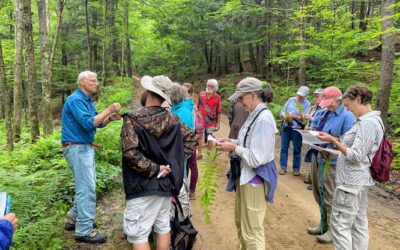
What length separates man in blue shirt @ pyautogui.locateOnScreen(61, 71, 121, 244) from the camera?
13.6ft

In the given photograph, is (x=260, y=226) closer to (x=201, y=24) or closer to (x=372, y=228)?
(x=372, y=228)

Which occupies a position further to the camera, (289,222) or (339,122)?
(289,222)

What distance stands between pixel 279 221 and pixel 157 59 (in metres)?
31.1

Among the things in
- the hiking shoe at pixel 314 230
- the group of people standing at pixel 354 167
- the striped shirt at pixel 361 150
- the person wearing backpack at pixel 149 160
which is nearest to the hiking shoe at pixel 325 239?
the hiking shoe at pixel 314 230

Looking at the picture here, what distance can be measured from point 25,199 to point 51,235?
0.66 m

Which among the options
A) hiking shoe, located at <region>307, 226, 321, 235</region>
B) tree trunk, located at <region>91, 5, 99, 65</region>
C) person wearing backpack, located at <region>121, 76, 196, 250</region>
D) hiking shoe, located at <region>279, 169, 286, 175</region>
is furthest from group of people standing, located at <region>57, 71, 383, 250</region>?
tree trunk, located at <region>91, 5, 99, 65</region>

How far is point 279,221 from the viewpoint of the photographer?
547 cm

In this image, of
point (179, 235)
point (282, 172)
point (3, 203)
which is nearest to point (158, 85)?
point (3, 203)

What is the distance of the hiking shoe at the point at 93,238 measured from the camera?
4.32 metres

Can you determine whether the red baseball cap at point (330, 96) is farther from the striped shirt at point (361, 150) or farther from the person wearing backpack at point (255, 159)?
the person wearing backpack at point (255, 159)

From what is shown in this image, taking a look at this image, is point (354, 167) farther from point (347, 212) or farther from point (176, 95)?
point (176, 95)

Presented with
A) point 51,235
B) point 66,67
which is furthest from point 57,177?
point 66,67

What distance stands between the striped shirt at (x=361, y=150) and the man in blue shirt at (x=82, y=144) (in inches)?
112

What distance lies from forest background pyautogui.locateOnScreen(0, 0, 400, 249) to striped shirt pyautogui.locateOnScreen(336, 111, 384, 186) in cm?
365
